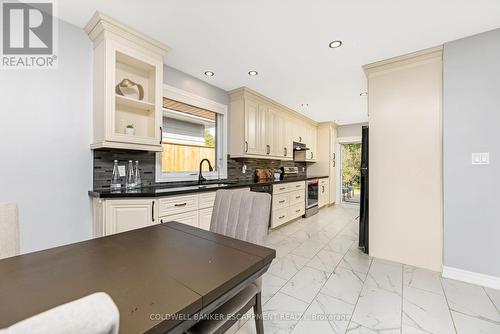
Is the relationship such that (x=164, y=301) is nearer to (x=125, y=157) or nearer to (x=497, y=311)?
(x=125, y=157)

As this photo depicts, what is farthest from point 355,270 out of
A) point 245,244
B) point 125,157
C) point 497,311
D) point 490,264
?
point 125,157

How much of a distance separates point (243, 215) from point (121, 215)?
1.25m

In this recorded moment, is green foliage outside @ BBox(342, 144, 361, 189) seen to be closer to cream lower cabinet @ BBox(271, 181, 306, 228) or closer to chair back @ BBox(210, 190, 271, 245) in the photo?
cream lower cabinet @ BBox(271, 181, 306, 228)

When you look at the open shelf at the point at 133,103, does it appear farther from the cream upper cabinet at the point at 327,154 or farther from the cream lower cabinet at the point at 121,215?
the cream upper cabinet at the point at 327,154

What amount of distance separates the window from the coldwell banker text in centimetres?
111

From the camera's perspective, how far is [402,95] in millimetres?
2447

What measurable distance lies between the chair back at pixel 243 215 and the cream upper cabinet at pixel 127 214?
2.68 feet

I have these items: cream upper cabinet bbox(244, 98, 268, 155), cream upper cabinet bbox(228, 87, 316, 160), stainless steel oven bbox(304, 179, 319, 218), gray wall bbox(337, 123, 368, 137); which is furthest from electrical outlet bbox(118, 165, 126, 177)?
gray wall bbox(337, 123, 368, 137)

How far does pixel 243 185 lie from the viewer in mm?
2992

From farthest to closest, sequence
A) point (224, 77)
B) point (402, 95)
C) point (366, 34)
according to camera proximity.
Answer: point (224, 77) < point (402, 95) < point (366, 34)

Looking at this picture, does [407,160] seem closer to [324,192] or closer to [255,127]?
[255,127]

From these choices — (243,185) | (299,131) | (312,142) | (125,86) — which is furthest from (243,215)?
(312,142)

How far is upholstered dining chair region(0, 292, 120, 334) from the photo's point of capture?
28 centimetres

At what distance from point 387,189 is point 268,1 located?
7.77 ft
